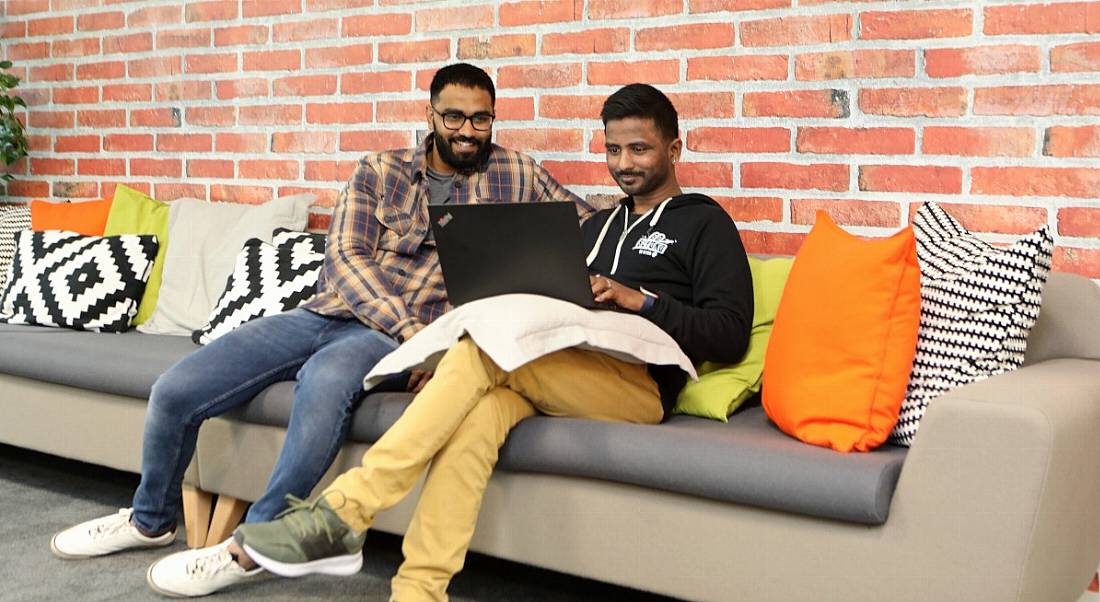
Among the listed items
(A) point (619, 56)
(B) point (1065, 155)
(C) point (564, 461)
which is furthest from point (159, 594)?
(B) point (1065, 155)

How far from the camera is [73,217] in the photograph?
3840 mm

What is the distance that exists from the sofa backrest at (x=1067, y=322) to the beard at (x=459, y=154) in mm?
1325

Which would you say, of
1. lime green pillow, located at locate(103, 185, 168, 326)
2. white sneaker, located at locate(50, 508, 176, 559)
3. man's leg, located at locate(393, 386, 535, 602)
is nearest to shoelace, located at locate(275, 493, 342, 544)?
man's leg, located at locate(393, 386, 535, 602)

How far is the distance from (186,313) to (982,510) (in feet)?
8.06

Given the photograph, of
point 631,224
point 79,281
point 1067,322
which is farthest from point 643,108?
point 79,281

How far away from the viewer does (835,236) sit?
2170 mm

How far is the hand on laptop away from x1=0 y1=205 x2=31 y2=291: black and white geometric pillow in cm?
241

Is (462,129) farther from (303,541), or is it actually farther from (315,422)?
(303,541)

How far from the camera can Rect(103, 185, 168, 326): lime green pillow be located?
366 cm

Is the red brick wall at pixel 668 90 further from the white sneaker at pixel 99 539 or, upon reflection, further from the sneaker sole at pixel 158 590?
the sneaker sole at pixel 158 590

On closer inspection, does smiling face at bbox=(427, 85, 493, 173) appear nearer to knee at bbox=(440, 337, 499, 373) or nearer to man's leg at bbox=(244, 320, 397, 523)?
man's leg at bbox=(244, 320, 397, 523)

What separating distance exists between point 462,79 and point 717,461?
1279 mm

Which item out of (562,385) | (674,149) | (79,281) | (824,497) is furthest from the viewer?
(79,281)

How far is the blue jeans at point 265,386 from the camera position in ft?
7.70
